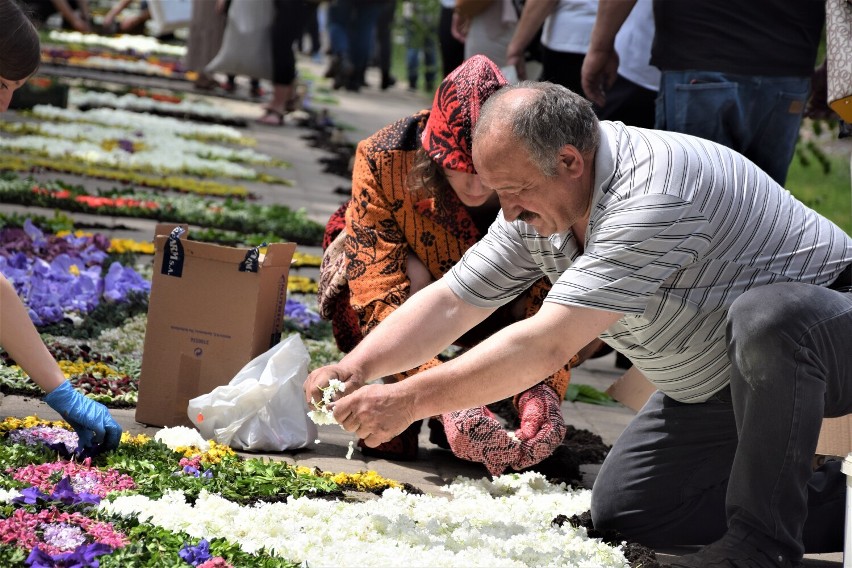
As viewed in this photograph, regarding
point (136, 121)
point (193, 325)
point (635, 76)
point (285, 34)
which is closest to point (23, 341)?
point (193, 325)

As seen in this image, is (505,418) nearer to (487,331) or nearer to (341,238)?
(487,331)

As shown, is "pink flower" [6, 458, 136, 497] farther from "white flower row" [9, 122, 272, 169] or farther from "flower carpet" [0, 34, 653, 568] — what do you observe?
"white flower row" [9, 122, 272, 169]

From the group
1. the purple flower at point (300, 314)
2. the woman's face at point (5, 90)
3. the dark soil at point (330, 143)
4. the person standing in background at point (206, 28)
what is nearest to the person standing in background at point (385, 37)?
the person standing in background at point (206, 28)

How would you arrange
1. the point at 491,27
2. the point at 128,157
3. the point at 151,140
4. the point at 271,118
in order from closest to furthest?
the point at 491,27 < the point at 128,157 < the point at 151,140 < the point at 271,118

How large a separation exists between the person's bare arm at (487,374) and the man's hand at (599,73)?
8.07ft

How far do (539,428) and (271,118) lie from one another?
9690 mm

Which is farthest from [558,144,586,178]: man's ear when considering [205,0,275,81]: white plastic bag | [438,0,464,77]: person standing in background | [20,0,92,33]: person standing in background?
[20,0,92,33]: person standing in background

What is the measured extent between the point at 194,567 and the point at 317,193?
6860mm

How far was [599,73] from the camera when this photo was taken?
5129mm

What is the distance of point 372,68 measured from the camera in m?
25.8

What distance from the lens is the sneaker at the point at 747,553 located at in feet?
9.66

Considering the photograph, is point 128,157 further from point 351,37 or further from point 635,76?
point 351,37

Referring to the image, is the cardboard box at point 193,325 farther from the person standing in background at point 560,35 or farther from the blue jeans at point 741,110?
the person standing in background at point 560,35

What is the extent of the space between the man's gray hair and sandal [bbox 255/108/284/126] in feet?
34.1
